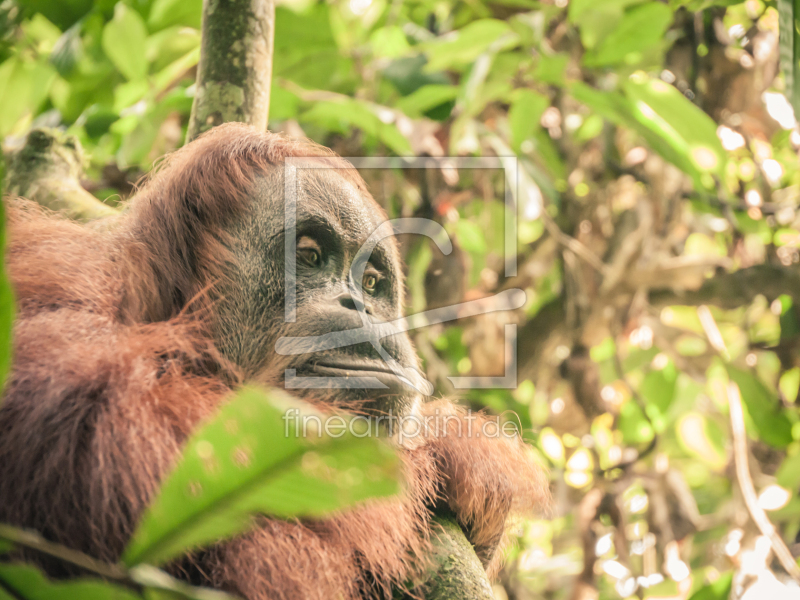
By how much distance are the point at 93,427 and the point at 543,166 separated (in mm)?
2390

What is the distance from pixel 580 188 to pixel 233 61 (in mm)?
2182

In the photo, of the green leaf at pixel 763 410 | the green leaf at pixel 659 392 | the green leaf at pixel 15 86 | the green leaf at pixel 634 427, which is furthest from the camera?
the green leaf at pixel 634 427

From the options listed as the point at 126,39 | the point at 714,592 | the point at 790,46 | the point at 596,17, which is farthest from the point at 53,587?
the point at 596,17

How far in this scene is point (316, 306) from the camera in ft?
3.72

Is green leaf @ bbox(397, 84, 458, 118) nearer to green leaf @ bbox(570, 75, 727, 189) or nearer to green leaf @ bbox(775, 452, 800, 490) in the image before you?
green leaf @ bbox(570, 75, 727, 189)

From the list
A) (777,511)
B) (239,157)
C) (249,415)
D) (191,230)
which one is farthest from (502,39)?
(777,511)

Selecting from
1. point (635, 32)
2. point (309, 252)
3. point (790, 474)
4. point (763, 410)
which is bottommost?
point (790, 474)

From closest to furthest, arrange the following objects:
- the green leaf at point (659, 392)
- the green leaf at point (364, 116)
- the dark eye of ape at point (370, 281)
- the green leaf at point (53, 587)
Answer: the green leaf at point (53, 587) → the dark eye of ape at point (370, 281) → the green leaf at point (364, 116) → the green leaf at point (659, 392)

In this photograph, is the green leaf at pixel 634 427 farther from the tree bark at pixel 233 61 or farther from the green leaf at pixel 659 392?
the tree bark at pixel 233 61

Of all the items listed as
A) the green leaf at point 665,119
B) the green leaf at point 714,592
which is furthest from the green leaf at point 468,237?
the green leaf at point 714,592

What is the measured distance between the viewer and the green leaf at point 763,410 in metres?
→ 2.29

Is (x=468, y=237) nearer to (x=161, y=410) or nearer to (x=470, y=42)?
(x=470, y=42)

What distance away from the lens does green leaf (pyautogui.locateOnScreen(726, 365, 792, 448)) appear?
2.29m

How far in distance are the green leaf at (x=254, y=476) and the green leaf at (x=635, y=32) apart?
71.4 inches
